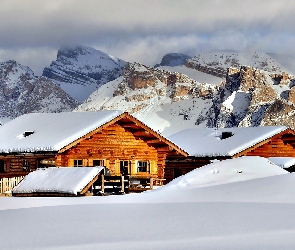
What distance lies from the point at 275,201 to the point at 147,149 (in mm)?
25210

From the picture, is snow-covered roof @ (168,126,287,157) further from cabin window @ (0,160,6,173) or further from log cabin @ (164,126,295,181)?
cabin window @ (0,160,6,173)

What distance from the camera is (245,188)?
19.5 m

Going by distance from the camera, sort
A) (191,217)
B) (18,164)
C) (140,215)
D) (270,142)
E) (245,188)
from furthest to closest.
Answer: (270,142) < (18,164) < (245,188) < (140,215) < (191,217)

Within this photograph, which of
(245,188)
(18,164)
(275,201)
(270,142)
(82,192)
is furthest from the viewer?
(270,142)

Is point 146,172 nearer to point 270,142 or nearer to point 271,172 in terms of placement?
point 270,142

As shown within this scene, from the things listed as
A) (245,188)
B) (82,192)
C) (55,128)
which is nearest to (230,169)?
(245,188)

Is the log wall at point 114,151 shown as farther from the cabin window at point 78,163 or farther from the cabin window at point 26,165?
the cabin window at point 26,165

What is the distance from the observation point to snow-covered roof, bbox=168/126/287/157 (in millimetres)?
45781

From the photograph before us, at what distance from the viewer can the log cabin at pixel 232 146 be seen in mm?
45812

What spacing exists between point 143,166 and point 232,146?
24.2 ft

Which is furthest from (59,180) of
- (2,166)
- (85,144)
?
(2,166)

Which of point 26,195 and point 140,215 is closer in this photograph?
point 140,215

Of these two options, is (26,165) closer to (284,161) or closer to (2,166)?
(2,166)

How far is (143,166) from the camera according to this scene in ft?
137
